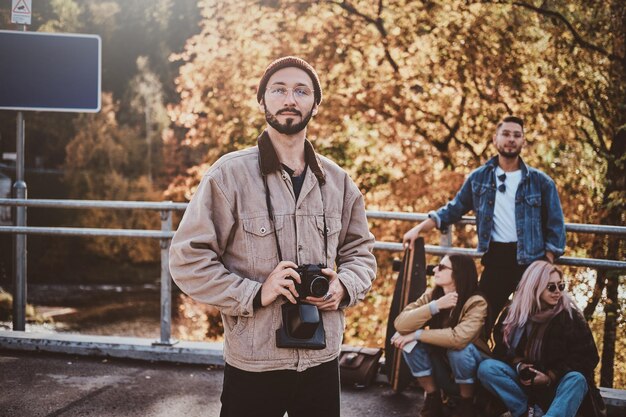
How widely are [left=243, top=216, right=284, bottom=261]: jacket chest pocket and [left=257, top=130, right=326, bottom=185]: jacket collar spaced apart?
180mm

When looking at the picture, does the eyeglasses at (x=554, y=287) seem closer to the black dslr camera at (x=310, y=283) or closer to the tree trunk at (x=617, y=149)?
the black dslr camera at (x=310, y=283)

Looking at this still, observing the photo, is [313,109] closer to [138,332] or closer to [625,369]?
[625,369]

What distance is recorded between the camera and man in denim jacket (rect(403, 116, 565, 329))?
4.67 meters

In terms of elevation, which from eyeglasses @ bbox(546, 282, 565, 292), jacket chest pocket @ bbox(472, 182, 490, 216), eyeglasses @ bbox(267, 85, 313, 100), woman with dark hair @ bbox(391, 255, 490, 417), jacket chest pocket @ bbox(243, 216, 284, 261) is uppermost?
eyeglasses @ bbox(267, 85, 313, 100)

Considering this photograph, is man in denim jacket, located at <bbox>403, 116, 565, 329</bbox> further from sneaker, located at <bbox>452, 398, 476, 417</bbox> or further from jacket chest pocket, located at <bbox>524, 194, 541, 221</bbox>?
sneaker, located at <bbox>452, 398, 476, 417</bbox>

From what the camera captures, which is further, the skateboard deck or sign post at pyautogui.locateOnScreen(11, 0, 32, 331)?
sign post at pyautogui.locateOnScreen(11, 0, 32, 331)

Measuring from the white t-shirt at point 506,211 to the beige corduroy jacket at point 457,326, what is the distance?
516 mm

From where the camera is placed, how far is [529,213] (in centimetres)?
470

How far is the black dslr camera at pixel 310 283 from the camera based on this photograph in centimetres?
239

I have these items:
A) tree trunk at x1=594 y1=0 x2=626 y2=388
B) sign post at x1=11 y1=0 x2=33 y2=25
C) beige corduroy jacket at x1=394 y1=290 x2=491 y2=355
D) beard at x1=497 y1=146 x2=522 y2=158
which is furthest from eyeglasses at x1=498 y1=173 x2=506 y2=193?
sign post at x1=11 y1=0 x2=33 y2=25

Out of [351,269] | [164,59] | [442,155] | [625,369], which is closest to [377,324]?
[442,155]

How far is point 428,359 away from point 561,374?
823 millimetres

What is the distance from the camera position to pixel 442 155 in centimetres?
1098

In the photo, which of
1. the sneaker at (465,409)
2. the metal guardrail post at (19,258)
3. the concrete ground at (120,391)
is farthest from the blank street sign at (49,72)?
the sneaker at (465,409)
